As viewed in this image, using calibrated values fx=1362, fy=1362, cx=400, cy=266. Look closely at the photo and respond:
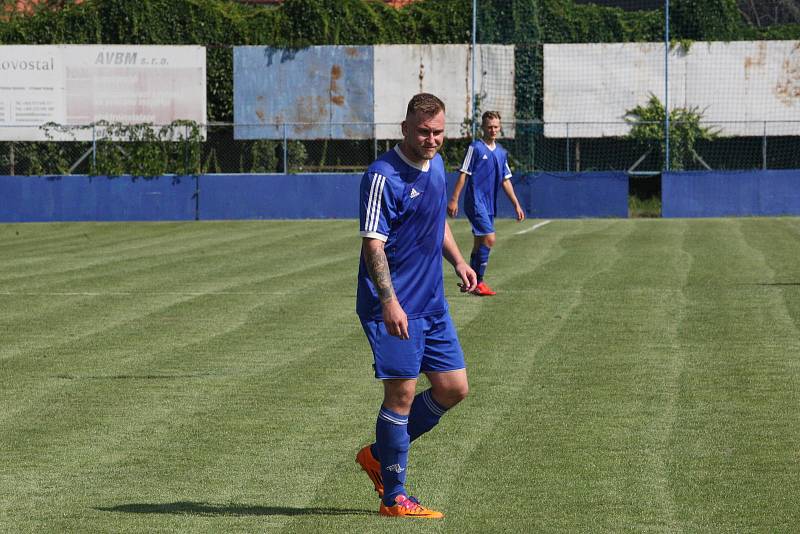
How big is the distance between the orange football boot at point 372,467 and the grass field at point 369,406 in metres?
0.15

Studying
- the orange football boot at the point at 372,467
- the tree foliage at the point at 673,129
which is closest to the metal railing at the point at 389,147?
the tree foliage at the point at 673,129

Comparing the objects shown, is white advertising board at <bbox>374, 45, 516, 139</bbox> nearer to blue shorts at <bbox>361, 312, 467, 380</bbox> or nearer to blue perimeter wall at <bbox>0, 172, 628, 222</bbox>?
blue perimeter wall at <bbox>0, 172, 628, 222</bbox>

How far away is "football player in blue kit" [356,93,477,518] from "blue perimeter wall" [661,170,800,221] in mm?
31172

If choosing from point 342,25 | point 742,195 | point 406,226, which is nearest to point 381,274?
point 406,226

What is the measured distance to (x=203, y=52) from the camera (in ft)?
135

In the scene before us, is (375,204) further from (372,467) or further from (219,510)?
(219,510)

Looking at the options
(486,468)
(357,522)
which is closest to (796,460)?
(486,468)

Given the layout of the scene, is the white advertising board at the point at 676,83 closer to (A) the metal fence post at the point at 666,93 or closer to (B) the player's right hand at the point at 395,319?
(A) the metal fence post at the point at 666,93

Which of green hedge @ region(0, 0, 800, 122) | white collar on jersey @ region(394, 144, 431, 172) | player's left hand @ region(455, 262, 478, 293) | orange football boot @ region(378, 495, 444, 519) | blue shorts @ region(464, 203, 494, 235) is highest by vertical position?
green hedge @ region(0, 0, 800, 122)

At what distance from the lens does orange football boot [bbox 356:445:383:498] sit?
651 centimetres

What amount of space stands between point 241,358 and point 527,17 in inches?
1294

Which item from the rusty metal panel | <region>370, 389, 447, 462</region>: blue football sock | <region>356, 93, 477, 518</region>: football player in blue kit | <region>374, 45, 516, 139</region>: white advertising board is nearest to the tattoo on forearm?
<region>356, 93, 477, 518</region>: football player in blue kit

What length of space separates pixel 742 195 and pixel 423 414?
103 ft

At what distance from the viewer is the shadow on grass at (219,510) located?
6457 millimetres
